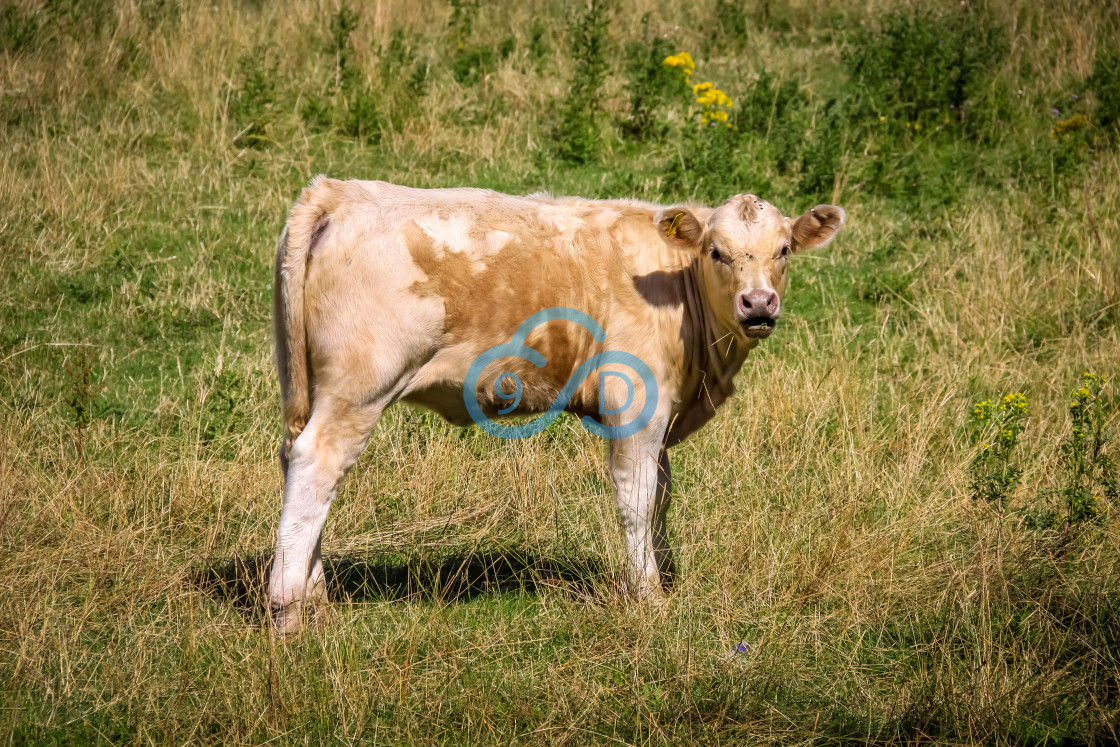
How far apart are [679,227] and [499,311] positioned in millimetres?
937

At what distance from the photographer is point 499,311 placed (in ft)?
15.0

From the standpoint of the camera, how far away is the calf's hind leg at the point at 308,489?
169 inches

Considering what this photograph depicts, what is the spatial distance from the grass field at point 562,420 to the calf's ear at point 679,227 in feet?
4.41

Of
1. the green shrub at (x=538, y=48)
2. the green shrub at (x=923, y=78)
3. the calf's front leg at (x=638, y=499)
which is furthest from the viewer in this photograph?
the green shrub at (x=538, y=48)

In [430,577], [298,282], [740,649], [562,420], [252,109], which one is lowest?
[430,577]

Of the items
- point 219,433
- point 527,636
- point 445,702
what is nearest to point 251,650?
point 445,702

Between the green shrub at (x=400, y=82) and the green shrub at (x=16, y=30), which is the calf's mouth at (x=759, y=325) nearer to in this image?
the green shrub at (x=400, y=82)

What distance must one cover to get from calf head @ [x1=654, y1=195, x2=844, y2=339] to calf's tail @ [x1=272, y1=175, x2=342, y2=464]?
148cm

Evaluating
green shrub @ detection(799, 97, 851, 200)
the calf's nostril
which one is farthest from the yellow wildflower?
the calf's nostril

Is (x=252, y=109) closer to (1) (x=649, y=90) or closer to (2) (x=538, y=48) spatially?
(2) (x=538, y=48)

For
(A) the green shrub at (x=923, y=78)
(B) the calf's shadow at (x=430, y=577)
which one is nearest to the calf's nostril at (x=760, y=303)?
(B) the calf's shadow at (x=430, y=577)

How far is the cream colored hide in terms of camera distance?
437 cm

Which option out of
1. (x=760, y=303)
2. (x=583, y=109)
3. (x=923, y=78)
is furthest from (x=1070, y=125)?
(x=760, y=303)

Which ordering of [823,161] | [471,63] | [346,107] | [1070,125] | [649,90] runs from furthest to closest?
1. [471,63]
2. [649,90]
3. [346,107]
4. [1070,125]
5. [823,161]
